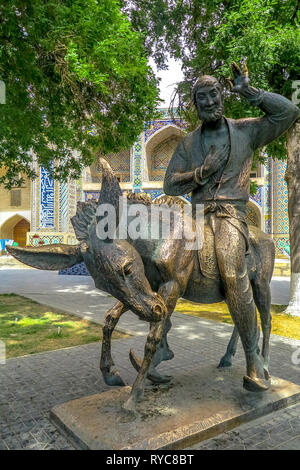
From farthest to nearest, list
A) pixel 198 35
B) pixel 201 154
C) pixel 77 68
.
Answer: pixel 198 35 → pixel 77 68 → pixel 201 154

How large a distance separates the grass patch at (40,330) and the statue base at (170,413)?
245cm

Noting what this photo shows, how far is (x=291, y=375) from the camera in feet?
11.5

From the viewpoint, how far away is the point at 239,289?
230cm

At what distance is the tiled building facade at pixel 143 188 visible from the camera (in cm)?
1772

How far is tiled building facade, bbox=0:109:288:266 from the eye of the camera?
1772 cm

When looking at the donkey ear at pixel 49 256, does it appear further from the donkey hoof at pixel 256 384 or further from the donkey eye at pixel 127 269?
the donkey hoof at pixel 256 384

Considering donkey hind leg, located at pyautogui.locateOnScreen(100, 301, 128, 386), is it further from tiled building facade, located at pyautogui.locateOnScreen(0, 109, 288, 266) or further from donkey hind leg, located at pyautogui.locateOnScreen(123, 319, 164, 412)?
tiled building facade, located at pyautogui.locateOnScreen(0, 109, 288, 266)

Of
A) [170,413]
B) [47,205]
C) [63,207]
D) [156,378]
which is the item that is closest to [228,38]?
[156,378]

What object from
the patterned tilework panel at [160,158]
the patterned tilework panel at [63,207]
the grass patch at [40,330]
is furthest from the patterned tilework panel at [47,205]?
the grass patch at [40,330]

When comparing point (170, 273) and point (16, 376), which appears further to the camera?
point (16, 376)

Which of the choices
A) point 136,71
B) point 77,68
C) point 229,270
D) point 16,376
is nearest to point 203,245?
point 229,270

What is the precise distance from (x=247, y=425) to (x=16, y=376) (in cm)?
238

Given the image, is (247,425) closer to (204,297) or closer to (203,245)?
(204,297)

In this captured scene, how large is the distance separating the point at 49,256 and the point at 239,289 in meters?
1.27
